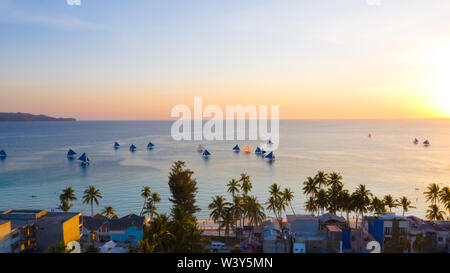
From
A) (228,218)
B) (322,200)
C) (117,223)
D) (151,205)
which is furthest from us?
(151,205)

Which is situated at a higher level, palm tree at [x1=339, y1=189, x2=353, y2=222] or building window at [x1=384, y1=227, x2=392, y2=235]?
palm tree at [x1=339, y1=189, x2=353, y2=222]

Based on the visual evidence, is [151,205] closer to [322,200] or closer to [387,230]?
[322,200]

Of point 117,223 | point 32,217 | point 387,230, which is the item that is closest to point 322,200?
point 387,230

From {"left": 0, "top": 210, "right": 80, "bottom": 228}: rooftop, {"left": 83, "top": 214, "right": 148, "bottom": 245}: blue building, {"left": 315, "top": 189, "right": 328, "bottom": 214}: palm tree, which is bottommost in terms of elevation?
{"left": 83, "top": 214, "right": 148, "bottom": 245}: blue building

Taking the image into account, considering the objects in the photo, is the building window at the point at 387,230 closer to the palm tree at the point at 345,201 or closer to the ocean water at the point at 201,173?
the palm tree at the point at 345,201

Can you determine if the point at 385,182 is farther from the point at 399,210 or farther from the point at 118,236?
the point at 118,236

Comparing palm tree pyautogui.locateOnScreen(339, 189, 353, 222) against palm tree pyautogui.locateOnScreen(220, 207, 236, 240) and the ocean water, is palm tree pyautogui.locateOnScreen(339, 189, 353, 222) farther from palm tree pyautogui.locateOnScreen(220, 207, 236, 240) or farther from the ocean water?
the ocean water

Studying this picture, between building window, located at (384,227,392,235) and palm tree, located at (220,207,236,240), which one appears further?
palm tree, located at (220,207,236,240)

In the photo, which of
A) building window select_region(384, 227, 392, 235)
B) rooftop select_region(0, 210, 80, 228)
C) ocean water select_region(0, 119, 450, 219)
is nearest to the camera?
building window select_region(384, 227, 392, 235)

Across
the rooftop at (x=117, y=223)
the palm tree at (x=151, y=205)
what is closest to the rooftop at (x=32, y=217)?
the rooftop at (x=117, y=223)

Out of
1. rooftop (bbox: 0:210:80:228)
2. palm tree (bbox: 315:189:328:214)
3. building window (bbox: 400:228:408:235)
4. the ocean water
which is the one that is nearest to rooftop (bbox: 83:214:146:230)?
rooftop (bbox: 0:210:80:228)

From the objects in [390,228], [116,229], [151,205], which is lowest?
[116,229]
